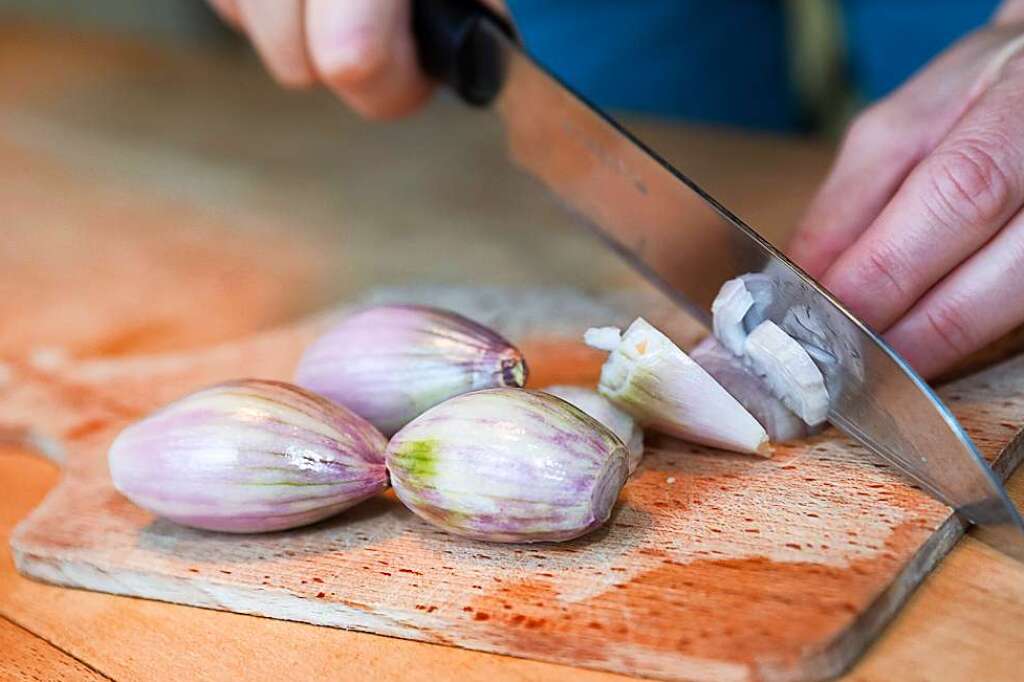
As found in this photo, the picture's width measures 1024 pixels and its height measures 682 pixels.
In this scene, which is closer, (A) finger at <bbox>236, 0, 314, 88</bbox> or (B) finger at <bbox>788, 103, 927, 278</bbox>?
(B) finger at <bbox>788, 103, 927, 278</bbox>

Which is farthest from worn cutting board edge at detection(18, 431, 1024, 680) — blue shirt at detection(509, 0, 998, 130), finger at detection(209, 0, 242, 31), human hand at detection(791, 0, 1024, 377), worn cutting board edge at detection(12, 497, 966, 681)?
blue shirt at detection(509, 0, 998, 130)

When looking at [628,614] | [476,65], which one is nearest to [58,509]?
[628,614]

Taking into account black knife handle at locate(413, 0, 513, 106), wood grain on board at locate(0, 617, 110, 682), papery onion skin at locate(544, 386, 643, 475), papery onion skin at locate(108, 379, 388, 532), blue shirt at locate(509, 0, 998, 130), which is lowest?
wood grain on board at locate(0, 617, 110, 682)

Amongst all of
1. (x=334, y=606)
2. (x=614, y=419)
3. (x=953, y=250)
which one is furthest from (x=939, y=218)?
(x=334, y=606)

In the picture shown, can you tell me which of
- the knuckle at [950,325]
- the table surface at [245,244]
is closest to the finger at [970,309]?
the knuckle at [950,325]

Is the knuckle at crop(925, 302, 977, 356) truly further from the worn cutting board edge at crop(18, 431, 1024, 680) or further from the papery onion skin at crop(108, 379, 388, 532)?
the papery onion skin at crop(108, 379, 388, 532)

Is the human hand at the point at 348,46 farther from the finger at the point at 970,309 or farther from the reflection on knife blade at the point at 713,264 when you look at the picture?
the finger at the point at 970,309

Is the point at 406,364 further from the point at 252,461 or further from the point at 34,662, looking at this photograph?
the point at 34,662
